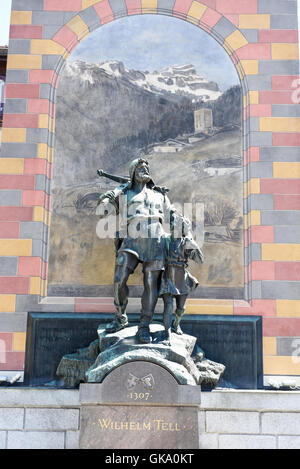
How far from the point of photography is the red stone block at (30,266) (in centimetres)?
998

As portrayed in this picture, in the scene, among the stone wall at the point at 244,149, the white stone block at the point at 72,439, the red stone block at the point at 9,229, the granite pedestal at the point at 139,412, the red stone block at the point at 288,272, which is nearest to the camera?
the granite pedestal at the point at 139,412

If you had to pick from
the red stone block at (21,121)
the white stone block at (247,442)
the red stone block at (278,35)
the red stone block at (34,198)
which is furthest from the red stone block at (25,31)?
the white stone block at (247,442)

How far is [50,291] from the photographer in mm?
10039

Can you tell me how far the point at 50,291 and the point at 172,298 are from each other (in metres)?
2.11

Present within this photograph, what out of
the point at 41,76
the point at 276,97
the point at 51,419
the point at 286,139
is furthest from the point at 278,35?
the point at 51,419

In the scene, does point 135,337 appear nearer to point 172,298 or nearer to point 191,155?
point 172,298

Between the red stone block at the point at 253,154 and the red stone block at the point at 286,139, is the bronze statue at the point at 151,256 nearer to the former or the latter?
the red stone block at the point at 253,154

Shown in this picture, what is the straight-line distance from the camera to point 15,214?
33.4ft

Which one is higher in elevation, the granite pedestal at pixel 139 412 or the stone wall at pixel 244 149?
the stone wall at pixel 244 149

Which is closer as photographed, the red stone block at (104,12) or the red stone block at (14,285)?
the red stone block at (14,285)

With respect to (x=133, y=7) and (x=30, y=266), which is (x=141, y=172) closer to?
(x=30, y=266)

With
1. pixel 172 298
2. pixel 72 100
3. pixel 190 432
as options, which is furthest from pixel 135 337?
pixel 72 100

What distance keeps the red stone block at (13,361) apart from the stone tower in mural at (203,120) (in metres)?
4.47

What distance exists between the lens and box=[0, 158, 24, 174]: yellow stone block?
10.3 meters
